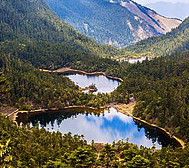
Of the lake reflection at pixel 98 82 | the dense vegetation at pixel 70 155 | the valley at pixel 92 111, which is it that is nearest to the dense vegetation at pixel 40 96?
the valley at pixel 92 111

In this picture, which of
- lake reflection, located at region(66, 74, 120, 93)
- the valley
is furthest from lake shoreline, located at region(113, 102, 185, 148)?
lake reflection, located at region(66, 74, 120, 93)

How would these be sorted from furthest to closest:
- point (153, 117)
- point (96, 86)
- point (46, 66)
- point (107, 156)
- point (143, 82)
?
point (46, 66) < point (96, 86) < point (143, 82) < point (153, 117) < point (107, 156)

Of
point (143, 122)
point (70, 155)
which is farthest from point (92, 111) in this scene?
point (70, 155)

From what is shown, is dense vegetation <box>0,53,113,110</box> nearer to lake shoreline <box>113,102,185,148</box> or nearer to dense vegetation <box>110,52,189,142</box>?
lake shoreline <box>113,102,185,148</box>

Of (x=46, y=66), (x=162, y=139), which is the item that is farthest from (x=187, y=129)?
(x=46, y=66)

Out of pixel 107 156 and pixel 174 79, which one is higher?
pixel 174 79

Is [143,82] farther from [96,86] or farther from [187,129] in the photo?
[187,129]

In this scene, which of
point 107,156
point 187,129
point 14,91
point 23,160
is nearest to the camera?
point 23,160
